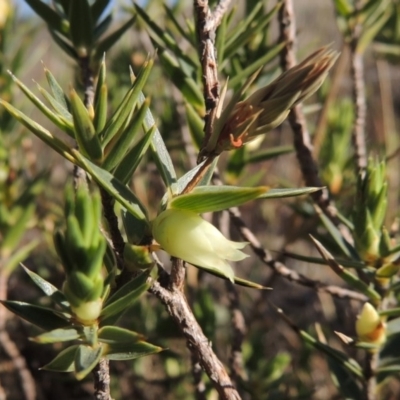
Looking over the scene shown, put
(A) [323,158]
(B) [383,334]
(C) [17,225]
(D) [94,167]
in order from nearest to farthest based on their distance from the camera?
(D) [94,167]
(B) [383,334]
(C) [17,225]
(A) [323,158]

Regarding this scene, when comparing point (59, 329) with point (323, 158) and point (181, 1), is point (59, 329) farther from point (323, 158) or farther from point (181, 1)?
point (181, 1)

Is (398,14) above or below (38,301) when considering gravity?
above

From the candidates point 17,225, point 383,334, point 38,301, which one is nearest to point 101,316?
point 383,334

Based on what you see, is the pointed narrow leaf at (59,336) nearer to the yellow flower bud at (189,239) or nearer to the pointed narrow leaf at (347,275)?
the yellow flower bud at (189,239)

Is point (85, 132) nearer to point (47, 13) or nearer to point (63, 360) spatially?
point (63, 360)

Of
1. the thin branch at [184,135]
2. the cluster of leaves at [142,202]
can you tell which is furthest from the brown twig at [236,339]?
the thin branch at [184,135]

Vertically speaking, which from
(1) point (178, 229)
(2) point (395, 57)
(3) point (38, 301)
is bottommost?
(3) point (38, 301)

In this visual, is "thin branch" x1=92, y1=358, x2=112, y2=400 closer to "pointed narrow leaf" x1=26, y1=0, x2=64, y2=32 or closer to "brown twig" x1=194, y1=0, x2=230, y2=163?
"brown twig" x1=194, y1=0, x2=230, y2=163
